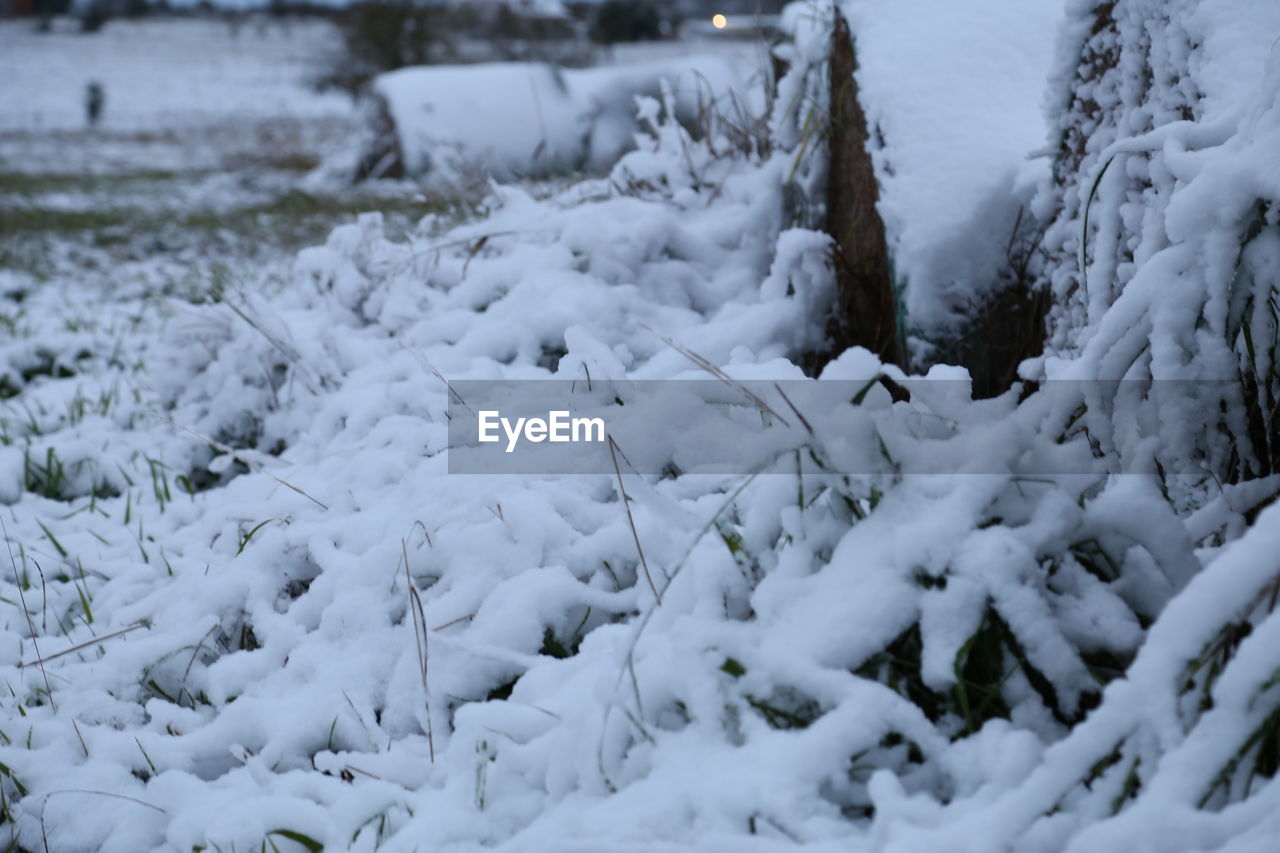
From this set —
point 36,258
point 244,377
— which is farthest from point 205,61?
point 244,377

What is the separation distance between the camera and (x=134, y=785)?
127 centimetres

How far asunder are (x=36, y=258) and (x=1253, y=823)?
6.13 m

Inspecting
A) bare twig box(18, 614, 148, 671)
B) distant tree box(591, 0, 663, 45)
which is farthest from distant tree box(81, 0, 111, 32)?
bare twig box(18, 614, 148, 671)

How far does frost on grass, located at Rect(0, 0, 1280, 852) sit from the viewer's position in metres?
0.86

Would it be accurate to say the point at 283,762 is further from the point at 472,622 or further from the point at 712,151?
the point at 712,151

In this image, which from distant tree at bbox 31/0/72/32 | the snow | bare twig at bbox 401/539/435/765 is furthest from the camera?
distant tree at bbox 31/0/72/32

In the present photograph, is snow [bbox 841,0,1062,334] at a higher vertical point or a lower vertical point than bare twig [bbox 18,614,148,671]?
higher

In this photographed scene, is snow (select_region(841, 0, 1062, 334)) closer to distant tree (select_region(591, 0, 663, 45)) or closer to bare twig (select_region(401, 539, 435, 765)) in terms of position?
bare twig (select_region(401, 539, 435, 765))

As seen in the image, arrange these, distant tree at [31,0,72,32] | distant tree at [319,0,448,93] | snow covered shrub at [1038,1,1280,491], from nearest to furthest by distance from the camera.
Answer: snow covered shrub at [1038,1,1280,491]
distant tree at [319,0,448,93]
distant tree at [31,0,72,32]

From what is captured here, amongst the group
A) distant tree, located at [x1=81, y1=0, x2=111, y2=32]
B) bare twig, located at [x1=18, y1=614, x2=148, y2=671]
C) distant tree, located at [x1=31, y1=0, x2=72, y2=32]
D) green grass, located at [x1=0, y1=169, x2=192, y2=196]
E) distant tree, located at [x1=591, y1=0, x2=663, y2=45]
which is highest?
distant tree, located at [x1=31, y1=0, x2=72, y2=32]

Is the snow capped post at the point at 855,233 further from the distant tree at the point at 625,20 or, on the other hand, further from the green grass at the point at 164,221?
the distant tree at the point at 625,20

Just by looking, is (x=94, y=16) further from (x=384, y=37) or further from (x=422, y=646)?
(x=422, y=646)

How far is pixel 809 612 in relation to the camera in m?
1.00

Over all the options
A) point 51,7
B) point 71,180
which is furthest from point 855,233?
point 51,7
